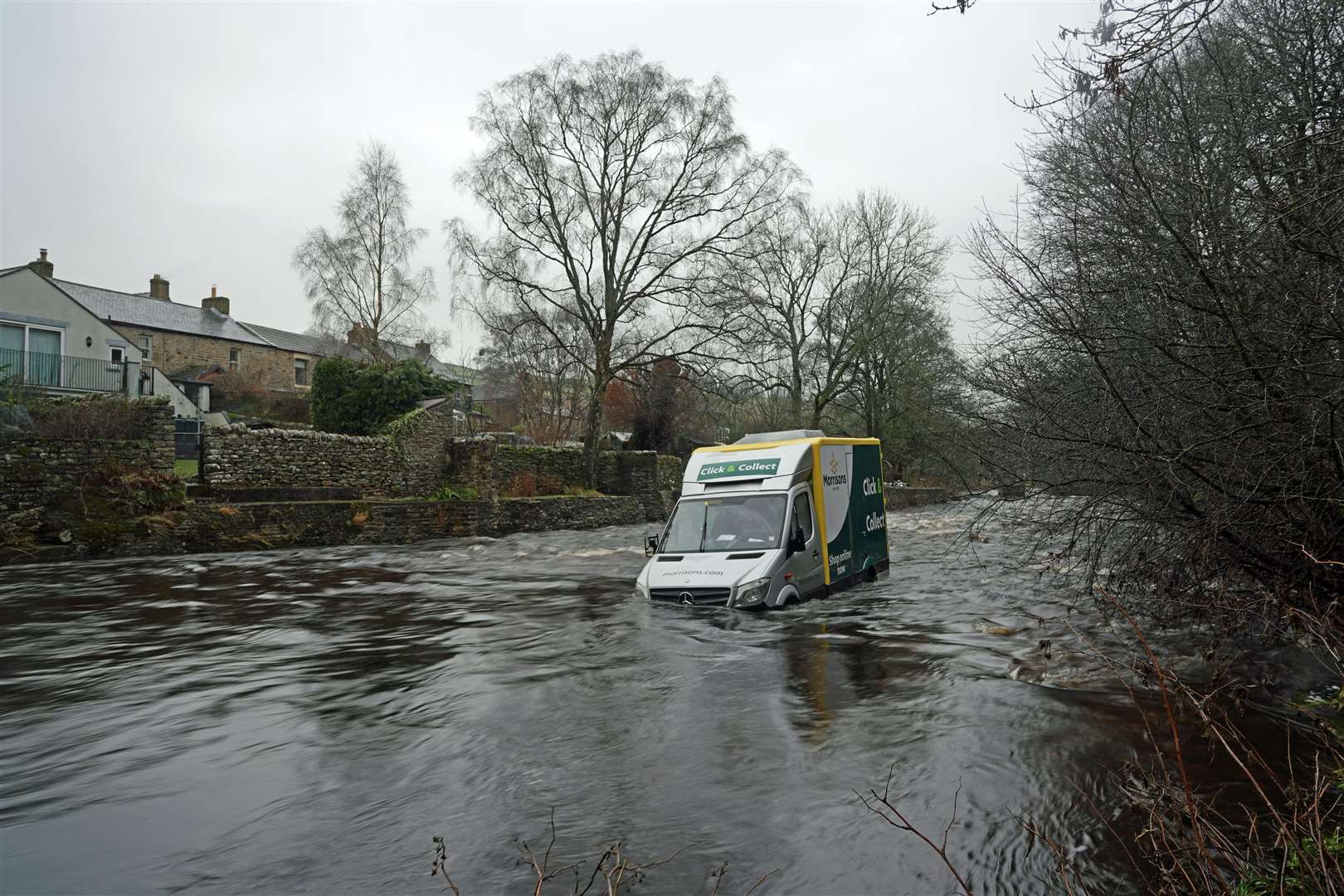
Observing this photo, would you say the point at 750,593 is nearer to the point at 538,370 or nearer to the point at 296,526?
the point at 296,526

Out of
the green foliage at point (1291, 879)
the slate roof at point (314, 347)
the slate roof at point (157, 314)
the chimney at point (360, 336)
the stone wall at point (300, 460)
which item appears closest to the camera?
the green foliage at point (1291, 879)

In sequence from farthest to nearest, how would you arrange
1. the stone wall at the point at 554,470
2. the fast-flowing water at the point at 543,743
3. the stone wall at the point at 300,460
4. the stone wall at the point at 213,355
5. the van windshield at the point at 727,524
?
1. the stone wall at the point at 213,355
2. the stone wall at the point at 554,470
3. the stone wall at the point at 300,460
4. the van windshield at the point at 727,524
5. the fast-flowing water at the point at 543,743

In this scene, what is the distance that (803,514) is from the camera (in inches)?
480

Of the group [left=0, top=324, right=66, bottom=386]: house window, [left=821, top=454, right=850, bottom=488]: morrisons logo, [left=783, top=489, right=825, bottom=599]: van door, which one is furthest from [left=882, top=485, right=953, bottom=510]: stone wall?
[left=0, top=324, right=66, bottom=386]: house window

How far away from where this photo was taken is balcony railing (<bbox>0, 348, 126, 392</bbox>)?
3044 cm

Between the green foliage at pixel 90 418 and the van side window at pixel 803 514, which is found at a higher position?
the green foliage at pixel 90 418

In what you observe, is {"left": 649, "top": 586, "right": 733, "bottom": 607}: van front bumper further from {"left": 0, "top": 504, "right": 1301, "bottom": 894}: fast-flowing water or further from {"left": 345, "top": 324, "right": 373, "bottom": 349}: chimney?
{"left": 345, "top": 324, "right": 373, "bottom": 349}: chimney

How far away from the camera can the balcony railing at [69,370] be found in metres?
30.4

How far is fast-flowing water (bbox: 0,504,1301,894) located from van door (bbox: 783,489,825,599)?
40 cm

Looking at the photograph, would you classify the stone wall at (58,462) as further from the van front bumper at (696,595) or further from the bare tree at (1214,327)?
the bare tree at (1214,327)

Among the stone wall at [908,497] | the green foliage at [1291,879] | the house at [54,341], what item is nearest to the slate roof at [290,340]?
the house at [54,341]

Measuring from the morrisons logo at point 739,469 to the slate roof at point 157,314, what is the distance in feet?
140

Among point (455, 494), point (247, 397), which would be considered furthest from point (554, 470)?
point (247, 397)

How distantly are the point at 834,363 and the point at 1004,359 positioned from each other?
31.7 metres
